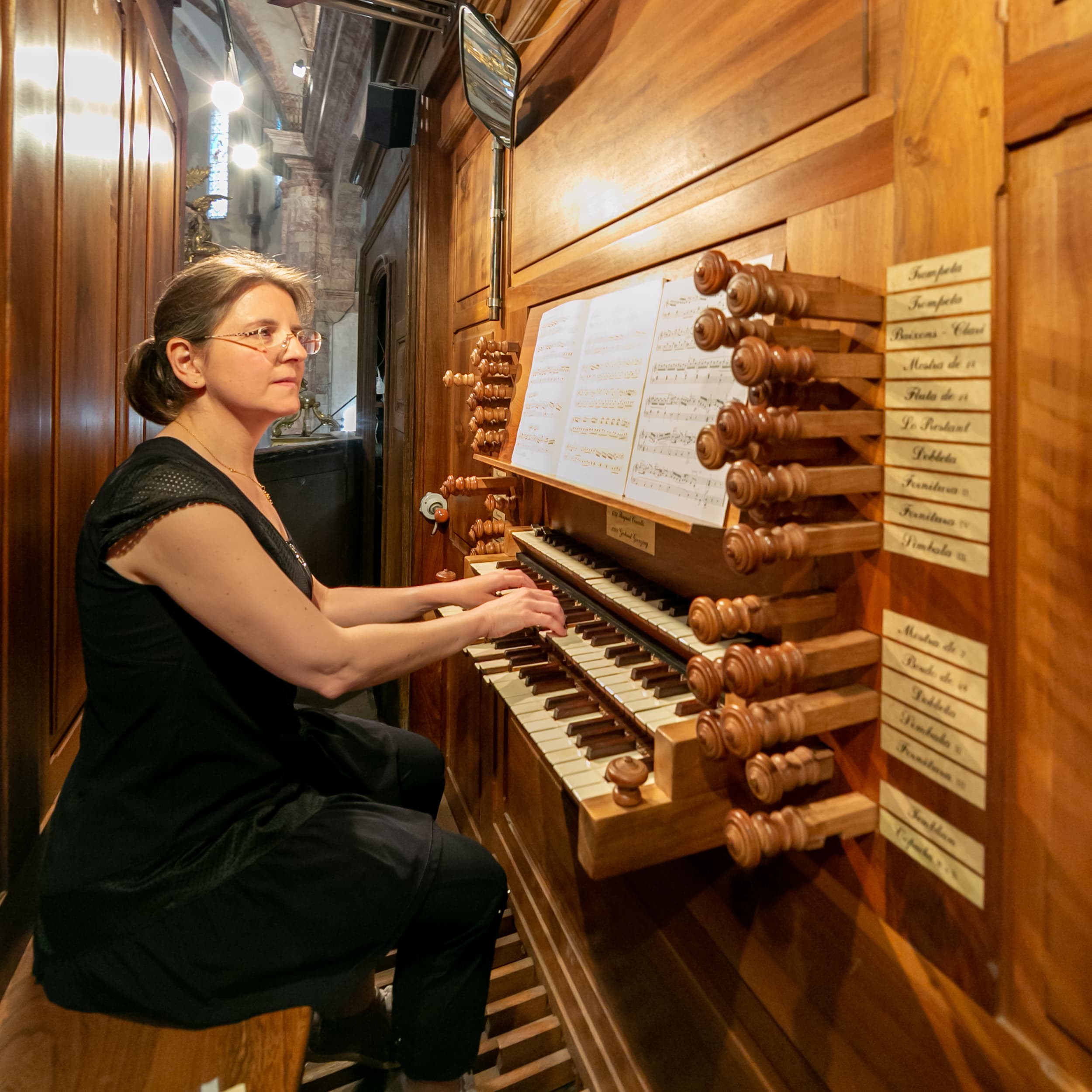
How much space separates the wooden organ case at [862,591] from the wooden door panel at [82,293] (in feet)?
4.47

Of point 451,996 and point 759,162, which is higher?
point 759,162

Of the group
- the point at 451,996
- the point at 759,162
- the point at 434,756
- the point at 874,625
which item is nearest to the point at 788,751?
the point at 874,625

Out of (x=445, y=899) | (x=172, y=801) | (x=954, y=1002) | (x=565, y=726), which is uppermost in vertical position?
(x=565, y=726)

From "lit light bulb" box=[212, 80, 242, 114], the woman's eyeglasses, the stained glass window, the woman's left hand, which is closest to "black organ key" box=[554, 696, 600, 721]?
the woman's left hand

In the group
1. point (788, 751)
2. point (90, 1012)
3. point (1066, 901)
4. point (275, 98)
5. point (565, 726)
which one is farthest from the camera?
point (275, 98)

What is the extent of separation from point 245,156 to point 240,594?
10.6 metres

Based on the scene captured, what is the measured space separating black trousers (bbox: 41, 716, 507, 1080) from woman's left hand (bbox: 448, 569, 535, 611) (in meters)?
0.48

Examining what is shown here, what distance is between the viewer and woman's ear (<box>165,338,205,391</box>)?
4.52 ft

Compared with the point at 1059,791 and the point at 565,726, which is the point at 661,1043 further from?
the point at 1059,791

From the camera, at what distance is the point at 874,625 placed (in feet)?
2.97

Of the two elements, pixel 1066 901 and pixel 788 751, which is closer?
pixel 1066 901

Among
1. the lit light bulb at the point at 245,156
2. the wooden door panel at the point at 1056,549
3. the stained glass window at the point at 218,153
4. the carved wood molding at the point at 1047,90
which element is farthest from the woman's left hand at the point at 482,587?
the lit light bulb at the point at 245,156

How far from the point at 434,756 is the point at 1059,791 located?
1413 millimetres

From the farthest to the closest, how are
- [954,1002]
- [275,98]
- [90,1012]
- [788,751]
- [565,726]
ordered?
[275,98]
[565,726]
[90,1012]
[788,751]
[954,1002]
